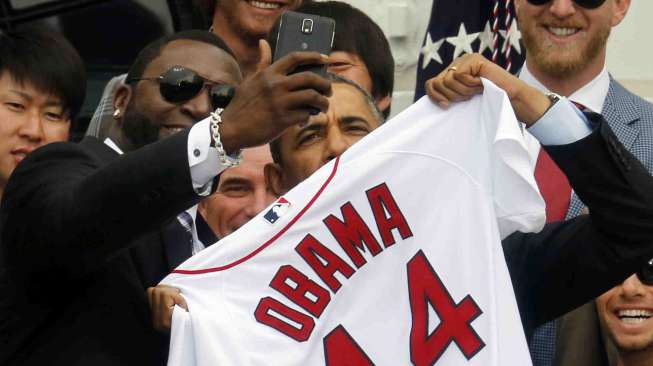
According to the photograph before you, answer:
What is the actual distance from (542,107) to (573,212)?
46.5 inches

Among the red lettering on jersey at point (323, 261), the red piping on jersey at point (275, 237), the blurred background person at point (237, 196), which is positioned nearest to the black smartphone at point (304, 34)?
the red piping on jersey at point (275, 237)

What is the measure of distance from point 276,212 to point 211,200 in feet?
3.66

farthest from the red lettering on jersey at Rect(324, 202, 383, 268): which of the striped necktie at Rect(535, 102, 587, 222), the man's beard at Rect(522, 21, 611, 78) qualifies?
the man's beard at Rect(522, 21, 611, 78)

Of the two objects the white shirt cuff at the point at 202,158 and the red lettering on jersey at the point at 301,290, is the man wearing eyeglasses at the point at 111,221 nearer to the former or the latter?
the white shirt cuff at the point at 202,158

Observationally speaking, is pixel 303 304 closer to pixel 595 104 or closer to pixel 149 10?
pixel 595 104

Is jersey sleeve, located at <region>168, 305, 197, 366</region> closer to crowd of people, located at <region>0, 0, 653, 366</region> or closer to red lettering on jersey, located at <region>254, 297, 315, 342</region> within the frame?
crowd of people, located at <region>0, 0, 653, 366</region>

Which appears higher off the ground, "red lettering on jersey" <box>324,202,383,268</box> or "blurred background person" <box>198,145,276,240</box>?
"red lettering on jersey" <box>324,202,383,268</box>

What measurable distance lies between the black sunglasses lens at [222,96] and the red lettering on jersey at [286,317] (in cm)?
50

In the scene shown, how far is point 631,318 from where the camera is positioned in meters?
5.25

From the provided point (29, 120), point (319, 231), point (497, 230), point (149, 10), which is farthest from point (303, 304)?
point (149, 10)

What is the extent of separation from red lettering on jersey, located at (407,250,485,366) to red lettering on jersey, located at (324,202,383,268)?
112 mm

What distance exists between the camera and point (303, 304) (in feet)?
13.6

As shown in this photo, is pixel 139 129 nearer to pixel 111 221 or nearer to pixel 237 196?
pixel 237 196

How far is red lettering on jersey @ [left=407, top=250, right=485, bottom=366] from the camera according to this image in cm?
407
